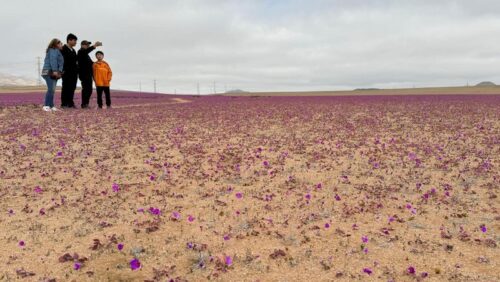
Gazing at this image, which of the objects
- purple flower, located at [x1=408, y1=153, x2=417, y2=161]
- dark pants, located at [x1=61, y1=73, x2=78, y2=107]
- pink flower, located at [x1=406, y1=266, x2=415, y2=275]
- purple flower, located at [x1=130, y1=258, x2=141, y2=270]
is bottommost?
pink flower, located at [x1=406, y1=266, x2=415, y2=275]

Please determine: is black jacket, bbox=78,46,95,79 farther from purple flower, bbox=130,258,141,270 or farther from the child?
purple flower, bbox=130,258,141,270

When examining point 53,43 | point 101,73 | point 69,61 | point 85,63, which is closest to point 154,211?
point 53,43

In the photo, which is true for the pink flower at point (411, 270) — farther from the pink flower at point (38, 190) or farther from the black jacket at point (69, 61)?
the black jacket at point (69, 61)

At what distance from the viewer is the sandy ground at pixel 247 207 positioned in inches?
223

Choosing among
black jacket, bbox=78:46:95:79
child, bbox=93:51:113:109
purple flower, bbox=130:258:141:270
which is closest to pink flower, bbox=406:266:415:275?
purple flower, bbox=130:258:141:270

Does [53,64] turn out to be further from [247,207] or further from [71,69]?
[247,207]

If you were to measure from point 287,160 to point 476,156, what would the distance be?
5.41 metres

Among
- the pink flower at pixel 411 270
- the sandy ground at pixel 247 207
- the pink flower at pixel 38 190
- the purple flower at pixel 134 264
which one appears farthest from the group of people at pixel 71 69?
the pink flower at pixel 411 270

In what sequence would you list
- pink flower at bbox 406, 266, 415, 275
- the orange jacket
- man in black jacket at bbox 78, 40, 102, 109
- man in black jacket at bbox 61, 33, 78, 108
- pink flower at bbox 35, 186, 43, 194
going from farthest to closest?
the orange jacket
man in black jacket at bbox 78, 40, 102, 109
man in black jacket at bbox 61, 33, 78, 108
pink flower at bbox 35, 186, 43, 194
pink flower at bbox 406, 266, 415, 275

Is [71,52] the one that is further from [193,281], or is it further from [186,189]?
[193,281]

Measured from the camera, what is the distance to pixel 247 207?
7781mm

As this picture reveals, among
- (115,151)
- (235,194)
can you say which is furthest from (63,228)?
(115,151)

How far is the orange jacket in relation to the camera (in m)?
21.6

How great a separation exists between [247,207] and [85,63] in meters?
16.3
